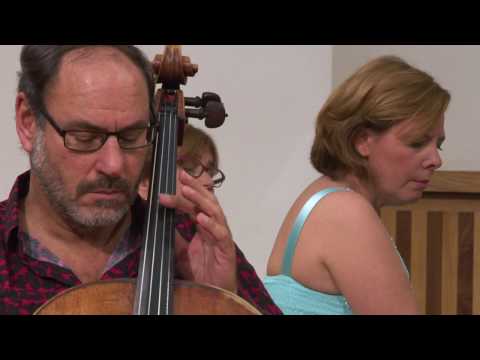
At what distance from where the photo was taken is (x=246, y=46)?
238cm

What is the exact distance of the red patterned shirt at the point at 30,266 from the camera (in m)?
1.04

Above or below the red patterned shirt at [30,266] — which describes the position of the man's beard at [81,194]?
above

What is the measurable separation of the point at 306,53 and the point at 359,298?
1290mm

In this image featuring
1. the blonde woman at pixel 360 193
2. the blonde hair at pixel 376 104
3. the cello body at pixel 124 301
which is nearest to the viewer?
the cello body at pixel 124 301

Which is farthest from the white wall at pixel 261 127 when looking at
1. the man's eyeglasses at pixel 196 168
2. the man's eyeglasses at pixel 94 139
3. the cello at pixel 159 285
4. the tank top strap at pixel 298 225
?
the man's eyeglasses at pixel 94 139

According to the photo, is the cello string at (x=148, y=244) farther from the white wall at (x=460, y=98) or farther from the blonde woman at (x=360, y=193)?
the white wall at (x=460, y=98)

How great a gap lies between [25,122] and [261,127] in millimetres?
1304

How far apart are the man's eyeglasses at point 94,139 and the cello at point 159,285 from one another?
55 mm

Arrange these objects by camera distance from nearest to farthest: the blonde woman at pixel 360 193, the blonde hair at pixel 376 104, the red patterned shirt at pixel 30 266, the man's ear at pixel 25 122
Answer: the red patterned shirt at pixel 30 266, the man's ear at pixel 25 122, the blonde woman at pixel 360 193, the blonde hair at pixel 376 104

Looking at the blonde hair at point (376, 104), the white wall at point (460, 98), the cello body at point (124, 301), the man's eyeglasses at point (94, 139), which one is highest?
the white wall at point (460, 98)

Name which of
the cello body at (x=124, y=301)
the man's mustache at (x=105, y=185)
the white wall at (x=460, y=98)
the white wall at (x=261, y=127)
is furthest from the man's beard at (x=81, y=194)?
the white wall at (x=460, y=98)

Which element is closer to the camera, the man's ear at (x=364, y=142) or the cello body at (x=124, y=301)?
the cello body at (x=124, y=301)

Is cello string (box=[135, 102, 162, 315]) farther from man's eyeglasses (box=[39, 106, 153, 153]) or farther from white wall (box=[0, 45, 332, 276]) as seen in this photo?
white wall (box=[0, 45, 332, 276])

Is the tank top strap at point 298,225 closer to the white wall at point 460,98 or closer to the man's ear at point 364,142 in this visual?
the man's ear at point 364,142
